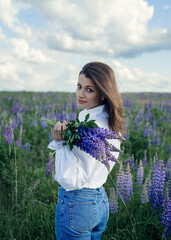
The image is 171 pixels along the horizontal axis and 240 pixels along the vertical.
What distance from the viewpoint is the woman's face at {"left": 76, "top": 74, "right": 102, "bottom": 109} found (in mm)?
2182

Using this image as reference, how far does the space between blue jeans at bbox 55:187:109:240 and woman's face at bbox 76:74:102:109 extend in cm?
80

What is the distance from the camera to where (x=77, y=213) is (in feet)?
6.11

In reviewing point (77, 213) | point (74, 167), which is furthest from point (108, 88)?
point (77, 213)

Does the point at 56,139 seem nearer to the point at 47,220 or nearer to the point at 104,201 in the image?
the point at 104,201

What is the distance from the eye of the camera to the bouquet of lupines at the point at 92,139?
157 cm

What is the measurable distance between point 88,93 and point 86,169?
741 millimetres

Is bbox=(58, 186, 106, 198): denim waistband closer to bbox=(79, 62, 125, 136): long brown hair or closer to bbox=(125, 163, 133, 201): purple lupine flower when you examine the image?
bbox=(79, 62, 125, 136): long brown hair

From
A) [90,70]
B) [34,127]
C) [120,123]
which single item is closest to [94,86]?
[90,70]

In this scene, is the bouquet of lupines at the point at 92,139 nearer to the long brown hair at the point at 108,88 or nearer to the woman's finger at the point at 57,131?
the woman's finger at the point at 57,131

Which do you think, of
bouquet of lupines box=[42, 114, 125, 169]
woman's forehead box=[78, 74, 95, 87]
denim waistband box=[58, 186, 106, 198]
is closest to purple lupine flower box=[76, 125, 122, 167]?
bouquet of lupines box=[42, 114, 125, 169]

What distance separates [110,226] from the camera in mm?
3025

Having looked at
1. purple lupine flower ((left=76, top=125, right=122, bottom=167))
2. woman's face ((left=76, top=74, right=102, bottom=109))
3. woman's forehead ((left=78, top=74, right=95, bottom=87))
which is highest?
woman's forehead ((left=78, top=74, right=95, bottom=87))

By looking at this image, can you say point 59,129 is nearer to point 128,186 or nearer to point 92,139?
point 92,139

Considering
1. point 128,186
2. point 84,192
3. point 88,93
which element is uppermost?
point 88,93
